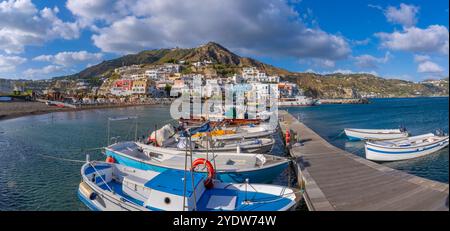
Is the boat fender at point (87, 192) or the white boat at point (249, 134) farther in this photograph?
the white boat at point (249, 134)

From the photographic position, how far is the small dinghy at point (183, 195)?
7.75 meters

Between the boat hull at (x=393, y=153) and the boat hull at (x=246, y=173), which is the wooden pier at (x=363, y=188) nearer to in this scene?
the boat hull at (x=246, y=173)

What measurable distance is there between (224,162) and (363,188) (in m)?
6.34

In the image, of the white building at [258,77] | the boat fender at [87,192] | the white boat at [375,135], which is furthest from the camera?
the white building at [258,77]

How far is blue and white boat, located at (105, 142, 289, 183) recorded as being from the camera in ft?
37.6

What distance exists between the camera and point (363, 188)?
9258mm

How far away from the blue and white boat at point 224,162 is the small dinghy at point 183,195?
1635mm

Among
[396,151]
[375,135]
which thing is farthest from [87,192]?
[375,135]

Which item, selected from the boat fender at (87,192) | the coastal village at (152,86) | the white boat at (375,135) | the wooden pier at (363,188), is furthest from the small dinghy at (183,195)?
the coastal village at (152,86)

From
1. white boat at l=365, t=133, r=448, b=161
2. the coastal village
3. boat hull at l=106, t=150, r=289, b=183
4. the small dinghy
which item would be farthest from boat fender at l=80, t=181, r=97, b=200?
the coastal village

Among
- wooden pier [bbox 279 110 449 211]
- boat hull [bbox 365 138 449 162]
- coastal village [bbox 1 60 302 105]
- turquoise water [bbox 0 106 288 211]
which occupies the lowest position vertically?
turquoise water [bbox 0 106 288 211]

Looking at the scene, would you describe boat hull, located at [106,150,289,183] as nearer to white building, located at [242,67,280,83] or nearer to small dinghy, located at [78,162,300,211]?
small dinghy, located at [78,162,300,211]

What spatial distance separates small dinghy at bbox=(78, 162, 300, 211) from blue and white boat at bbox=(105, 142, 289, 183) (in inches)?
64.4
